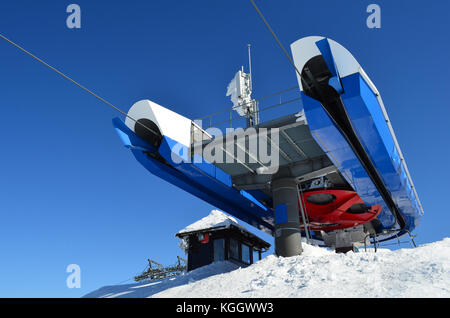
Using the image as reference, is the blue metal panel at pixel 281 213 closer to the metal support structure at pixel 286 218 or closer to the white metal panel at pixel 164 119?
the metal support structure at pixel 286 218

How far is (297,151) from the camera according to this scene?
18734 millimetres

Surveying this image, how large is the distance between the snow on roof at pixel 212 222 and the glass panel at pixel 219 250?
37.6 inches

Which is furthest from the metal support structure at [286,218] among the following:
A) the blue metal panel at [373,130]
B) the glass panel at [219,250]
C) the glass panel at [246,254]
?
the glass panel at [246,254]

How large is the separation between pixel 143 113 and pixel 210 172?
4.38 m

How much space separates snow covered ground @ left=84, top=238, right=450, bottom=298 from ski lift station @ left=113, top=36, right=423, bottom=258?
4115 mm

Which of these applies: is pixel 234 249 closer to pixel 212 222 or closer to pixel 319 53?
pixel 212 222

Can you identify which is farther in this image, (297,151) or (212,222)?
(212,222)

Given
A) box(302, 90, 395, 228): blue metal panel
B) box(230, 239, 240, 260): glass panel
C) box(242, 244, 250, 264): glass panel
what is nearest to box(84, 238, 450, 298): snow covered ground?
box(302, 90, 395, 228): blue metal panel

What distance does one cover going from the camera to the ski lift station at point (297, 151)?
45.1 ft

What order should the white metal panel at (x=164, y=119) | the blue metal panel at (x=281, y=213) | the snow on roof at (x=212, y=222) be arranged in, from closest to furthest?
the white metal panel at (x=164, y=119) → the blue metal panel at (x=281, y=213) → the snow on roof at (x=212, y=222)

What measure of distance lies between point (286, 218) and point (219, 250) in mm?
6158

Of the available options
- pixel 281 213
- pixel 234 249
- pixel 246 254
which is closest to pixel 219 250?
pixel 234 249
